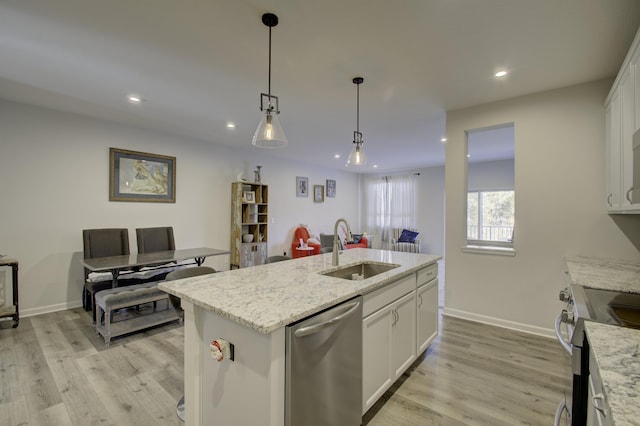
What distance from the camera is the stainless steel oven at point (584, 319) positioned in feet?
3.79

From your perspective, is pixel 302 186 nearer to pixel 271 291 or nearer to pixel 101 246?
pixel 101 246

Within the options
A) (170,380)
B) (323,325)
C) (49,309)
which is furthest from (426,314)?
(49,309)

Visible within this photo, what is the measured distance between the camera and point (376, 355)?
1.82 m

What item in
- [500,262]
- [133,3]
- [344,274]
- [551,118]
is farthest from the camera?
[500,262]

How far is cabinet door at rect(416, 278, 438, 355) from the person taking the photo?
2.40m

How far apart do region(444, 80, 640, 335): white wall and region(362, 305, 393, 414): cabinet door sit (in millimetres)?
1988

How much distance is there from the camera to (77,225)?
3.88 metres

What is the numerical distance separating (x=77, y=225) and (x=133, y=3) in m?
3.36

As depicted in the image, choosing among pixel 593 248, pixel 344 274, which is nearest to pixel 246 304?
pixel 344 274

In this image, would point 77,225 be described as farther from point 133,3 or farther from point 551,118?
point 551,118

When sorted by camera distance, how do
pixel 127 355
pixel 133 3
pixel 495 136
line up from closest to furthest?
pixel 133 3 < pixel 127 355 < pixel 495 136

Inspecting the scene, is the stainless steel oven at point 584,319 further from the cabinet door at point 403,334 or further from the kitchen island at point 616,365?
the cabinet door at point 403,334

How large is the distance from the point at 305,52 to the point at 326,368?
91.1 inches

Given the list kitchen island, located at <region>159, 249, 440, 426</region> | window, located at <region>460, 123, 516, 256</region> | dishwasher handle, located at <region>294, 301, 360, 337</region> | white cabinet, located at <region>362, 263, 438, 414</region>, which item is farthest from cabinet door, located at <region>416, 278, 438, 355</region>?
window, located at <region>460, 123, 516, 256</region>
